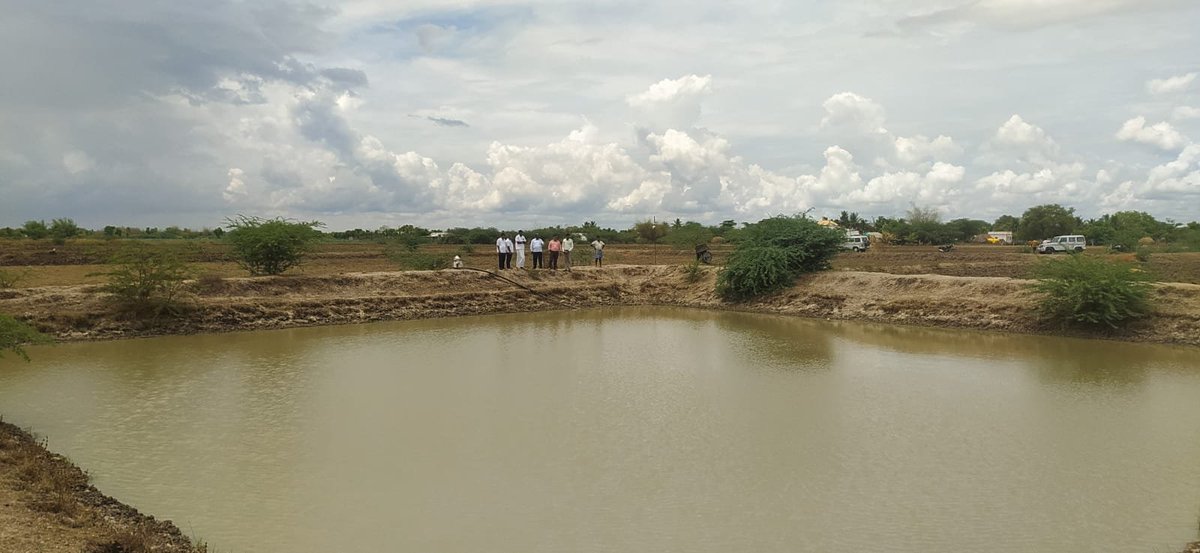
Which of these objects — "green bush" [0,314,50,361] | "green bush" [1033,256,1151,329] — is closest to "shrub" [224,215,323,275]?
"green bush" [0,314,50,361]

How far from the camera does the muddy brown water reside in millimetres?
6371

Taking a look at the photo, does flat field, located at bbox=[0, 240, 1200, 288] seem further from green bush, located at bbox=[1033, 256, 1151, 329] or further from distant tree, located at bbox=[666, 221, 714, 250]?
green bush, located at bbox=[1033, 256, 1151, 329]

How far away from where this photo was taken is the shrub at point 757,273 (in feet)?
81.3

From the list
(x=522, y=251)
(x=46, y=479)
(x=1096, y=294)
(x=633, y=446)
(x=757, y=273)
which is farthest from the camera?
(x=522, y=251)

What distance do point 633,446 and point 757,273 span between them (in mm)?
16975

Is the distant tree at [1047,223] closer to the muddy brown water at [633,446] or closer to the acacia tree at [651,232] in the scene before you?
the acacia tree at [651,232]

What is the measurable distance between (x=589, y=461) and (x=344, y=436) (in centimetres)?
303

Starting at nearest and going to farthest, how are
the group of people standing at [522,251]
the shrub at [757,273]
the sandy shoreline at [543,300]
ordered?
1. the sandy shoreline at [543,300]
2. the shrub at [757,273]
3. the group of people standing at [522,251]

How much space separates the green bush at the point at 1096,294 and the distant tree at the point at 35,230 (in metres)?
46.4

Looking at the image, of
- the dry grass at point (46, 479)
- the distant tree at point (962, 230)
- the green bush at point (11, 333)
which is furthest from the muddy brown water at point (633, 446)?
the distant tree at point (962, 230)

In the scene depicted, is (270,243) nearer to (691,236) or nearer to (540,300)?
(540,300)

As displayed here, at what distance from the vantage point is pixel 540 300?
25.0 meters

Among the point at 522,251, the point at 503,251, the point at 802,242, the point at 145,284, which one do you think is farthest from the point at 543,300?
the point at 145,284

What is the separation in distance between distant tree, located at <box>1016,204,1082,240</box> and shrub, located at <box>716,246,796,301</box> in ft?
152
